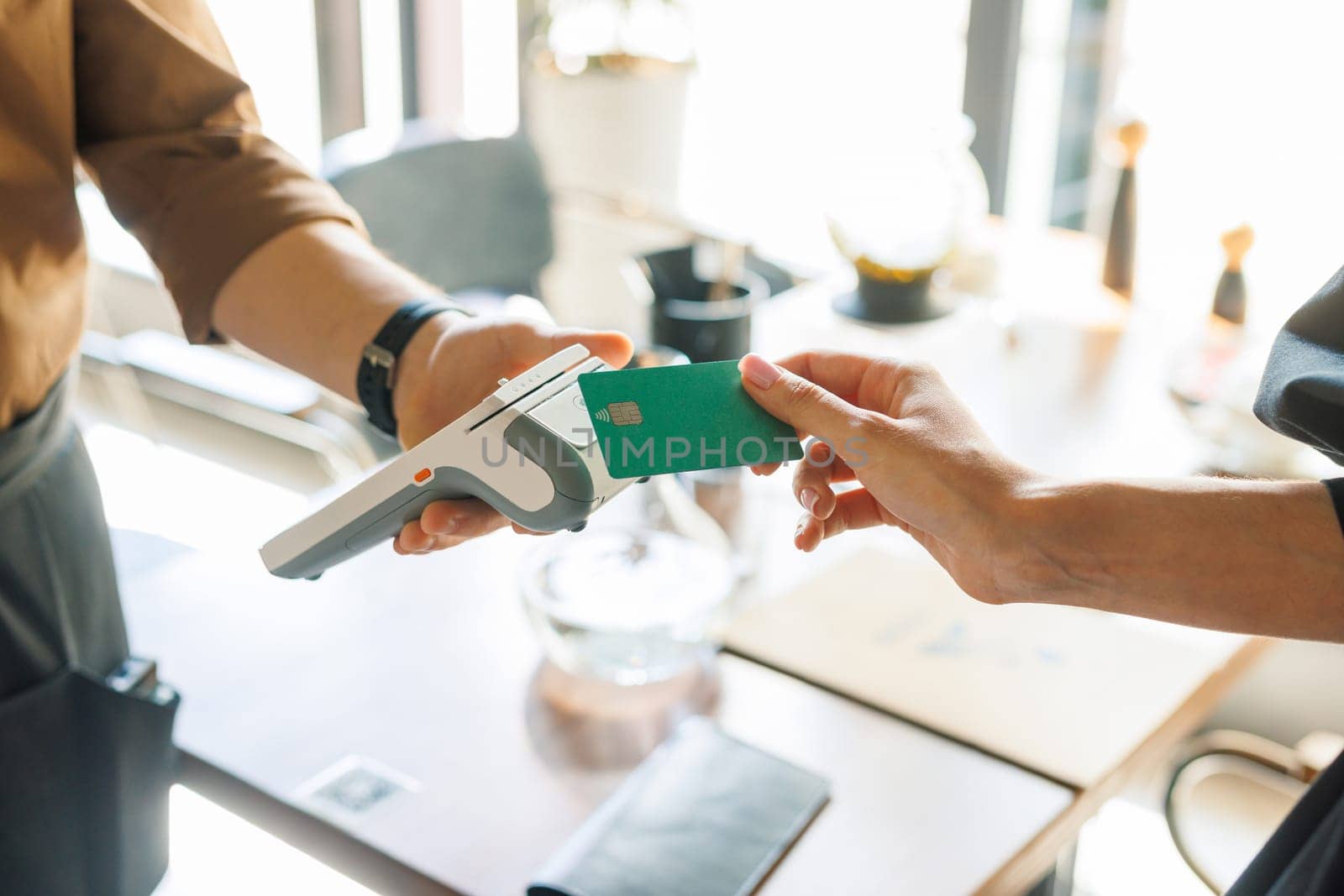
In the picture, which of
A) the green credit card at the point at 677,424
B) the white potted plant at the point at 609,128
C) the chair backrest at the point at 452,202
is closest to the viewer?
the green credit card at the point at 677,424

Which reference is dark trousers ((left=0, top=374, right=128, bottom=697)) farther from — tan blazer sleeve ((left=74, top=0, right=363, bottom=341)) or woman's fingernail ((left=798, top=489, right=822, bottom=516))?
woman's fingernail ((left=798, top=489, right=822, bottom=516))

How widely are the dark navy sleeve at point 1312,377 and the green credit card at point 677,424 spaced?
275mm

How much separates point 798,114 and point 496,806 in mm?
2385

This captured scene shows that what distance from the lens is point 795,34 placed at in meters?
2.97

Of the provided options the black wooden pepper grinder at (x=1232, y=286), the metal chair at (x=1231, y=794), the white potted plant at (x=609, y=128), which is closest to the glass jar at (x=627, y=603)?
the metal chair at (x=1231, y=794)

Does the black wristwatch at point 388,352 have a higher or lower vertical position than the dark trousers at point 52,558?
higher

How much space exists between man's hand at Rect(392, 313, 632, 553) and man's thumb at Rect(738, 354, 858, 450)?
0.17 meters

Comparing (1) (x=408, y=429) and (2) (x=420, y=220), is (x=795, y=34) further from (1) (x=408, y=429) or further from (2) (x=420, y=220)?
(1) (x=408, y=429)

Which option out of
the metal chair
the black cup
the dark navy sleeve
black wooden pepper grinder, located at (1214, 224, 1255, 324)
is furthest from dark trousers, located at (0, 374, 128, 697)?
black wooden pepper grinder, located at (1214, 224, 1255, 324)

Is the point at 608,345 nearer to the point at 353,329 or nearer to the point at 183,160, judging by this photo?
the point at 353,329

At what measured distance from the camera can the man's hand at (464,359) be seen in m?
0.97

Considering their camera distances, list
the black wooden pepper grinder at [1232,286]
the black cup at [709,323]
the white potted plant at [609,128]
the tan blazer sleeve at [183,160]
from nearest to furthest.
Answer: the tan blazer sleeve at [183,160] → the black cup at [709,323] → the black wooden pepper grinder at [1232,286] → the white potted plant at [609,128]

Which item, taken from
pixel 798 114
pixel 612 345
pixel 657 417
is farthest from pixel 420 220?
pixel 657 417

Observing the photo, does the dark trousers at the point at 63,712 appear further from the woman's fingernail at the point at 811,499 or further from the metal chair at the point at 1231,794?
the metal chair at the point at 1231,794
